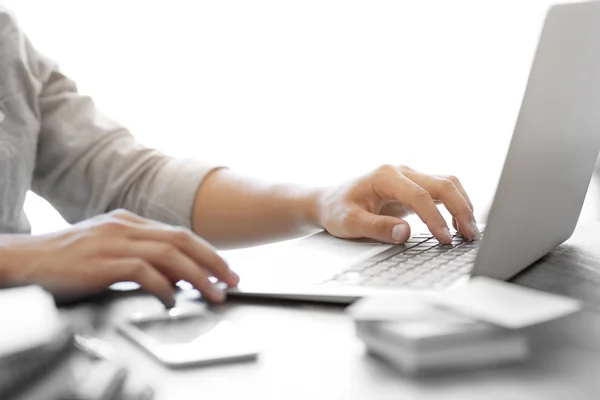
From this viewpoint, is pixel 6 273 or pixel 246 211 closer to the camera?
pixel 6 273

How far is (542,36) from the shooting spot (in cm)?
52

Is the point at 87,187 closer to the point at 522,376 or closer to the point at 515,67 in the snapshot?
the point at 522,376

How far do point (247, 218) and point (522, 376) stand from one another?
2.35 feet

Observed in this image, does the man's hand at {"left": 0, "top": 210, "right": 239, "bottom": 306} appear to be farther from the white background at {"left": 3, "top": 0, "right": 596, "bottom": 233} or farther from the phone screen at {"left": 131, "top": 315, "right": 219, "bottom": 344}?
the white background at {"left": 3, "top": 0, "right": 596, "bottom": 233}

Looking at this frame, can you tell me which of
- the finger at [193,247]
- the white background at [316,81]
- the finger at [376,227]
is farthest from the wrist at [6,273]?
the white background at [316,81]

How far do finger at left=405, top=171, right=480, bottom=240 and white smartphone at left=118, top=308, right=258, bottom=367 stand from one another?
39 centimetres

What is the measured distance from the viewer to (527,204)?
0.58 metres

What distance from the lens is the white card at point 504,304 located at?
396 mm

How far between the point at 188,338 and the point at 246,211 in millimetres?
599

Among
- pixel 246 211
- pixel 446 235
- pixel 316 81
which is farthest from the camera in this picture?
pixel 316 81

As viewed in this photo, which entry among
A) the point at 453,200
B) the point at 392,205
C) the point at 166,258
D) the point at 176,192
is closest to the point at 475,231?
the point at 453,200

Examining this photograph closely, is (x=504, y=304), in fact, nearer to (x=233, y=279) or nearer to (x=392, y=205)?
(x=233, y=279)

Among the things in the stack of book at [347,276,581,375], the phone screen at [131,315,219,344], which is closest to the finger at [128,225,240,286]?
the phone screen at [131,315,219,344]

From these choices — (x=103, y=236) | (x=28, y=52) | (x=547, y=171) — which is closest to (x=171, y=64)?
(x=28, y=52)
